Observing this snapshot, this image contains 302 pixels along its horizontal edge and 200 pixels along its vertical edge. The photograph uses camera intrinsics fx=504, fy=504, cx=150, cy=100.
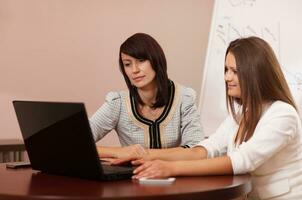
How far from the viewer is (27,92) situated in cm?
277

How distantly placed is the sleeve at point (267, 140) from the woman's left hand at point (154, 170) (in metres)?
0.21

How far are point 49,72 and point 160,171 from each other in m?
1.62

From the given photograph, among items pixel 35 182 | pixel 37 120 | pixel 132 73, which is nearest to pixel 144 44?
pixel 132 73

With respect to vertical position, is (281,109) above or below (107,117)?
above

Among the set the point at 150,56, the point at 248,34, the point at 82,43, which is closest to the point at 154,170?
the point at 150,56

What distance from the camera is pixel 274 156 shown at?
1548mm

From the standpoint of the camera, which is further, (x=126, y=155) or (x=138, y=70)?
(x=138, y=70)

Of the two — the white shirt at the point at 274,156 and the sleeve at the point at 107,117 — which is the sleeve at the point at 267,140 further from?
the sleeve at the point at 107,117

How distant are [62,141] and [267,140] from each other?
1.94ft

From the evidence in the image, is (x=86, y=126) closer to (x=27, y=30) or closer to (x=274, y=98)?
(x=274, y=98)

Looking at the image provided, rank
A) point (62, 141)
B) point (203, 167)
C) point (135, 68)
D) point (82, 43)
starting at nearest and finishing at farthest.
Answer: point (62, 141) → point (203, 167) → point (135, 68) → point (82, 43)

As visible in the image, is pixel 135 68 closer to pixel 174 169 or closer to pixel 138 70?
pixel 138 70

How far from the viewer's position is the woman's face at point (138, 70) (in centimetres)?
207

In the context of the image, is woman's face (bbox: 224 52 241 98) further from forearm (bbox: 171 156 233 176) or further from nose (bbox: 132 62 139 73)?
nose (bbox: 132 62 139 73)
